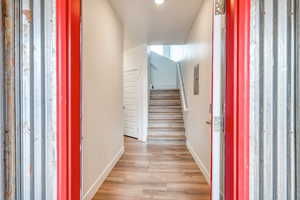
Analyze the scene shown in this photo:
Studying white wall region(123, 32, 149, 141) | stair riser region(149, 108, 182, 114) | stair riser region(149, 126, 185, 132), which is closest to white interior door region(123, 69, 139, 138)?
white wall region(123, 32, 149, 141)

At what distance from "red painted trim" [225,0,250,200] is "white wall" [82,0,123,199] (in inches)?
57.2

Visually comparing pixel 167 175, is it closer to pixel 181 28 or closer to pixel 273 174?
pixel 273 174

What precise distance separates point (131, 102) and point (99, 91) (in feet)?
9.81

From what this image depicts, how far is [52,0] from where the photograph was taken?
3.41ft

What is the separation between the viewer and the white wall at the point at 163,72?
8.20 m

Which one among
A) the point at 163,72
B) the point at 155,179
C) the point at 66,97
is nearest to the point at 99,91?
the point at 66,97

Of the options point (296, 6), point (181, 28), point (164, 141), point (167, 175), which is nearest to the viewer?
point (296, 6)

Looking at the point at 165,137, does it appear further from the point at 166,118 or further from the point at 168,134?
the point at 166,118

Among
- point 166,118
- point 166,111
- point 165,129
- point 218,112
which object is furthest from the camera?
point 166,111

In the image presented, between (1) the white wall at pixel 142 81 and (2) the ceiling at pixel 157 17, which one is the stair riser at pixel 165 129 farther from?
(2) the ceiling at pixel 157 17

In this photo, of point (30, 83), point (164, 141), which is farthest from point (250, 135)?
point (164, 141)

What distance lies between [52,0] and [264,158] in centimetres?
149

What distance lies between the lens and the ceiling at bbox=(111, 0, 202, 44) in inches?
114

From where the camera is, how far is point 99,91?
2.44 metres
